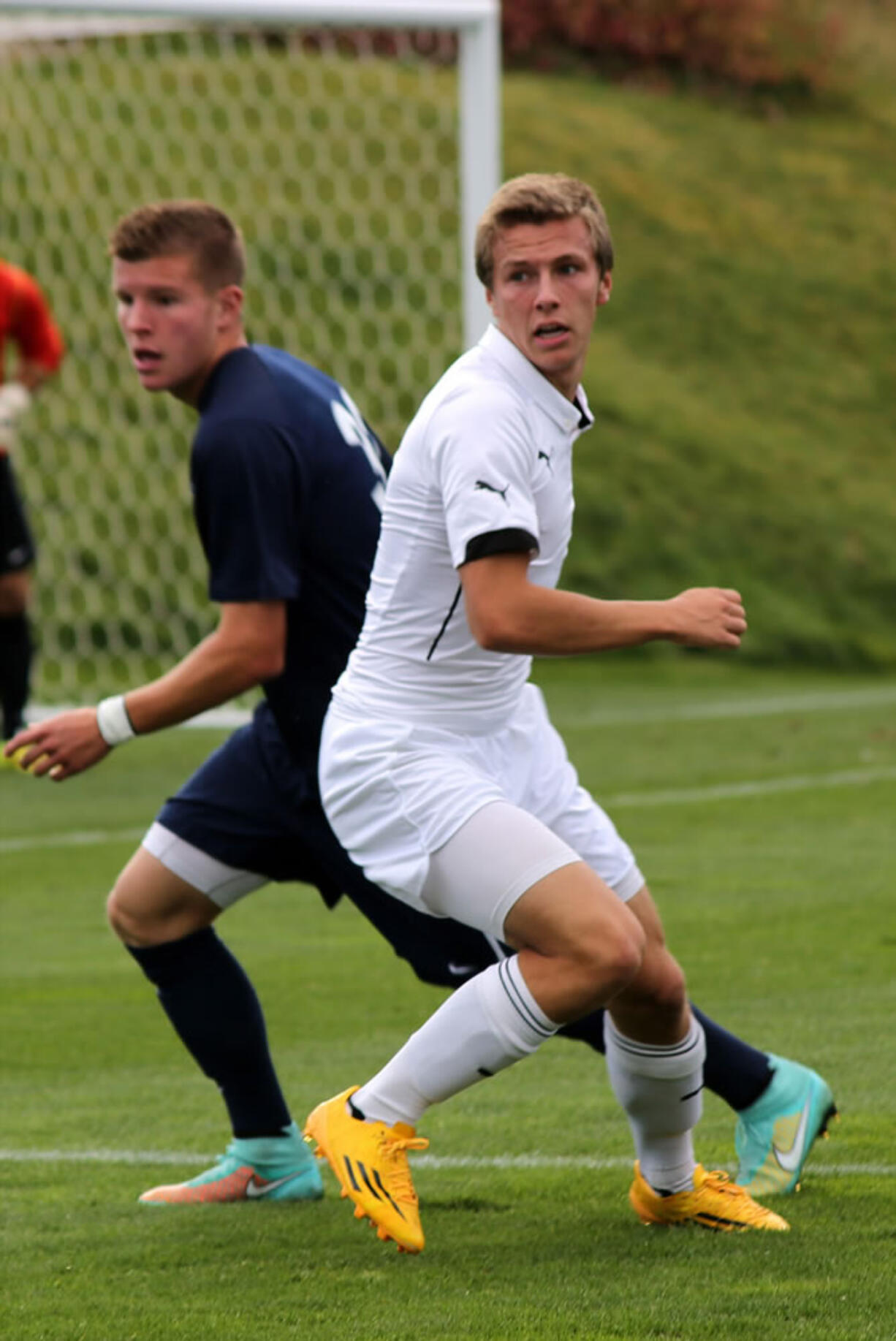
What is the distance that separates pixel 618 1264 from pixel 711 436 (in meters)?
15.3

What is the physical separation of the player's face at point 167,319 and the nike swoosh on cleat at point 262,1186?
4.86ft

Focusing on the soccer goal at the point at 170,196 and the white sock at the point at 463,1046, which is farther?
the soccer goal at the point at 170,196

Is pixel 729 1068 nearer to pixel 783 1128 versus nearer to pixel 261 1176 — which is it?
pixel 783 1128

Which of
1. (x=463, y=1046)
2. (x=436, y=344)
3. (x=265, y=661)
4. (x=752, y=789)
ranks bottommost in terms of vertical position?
(x=752, y=789)

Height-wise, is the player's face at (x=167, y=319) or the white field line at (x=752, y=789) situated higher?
the player's face at (x=167, y=319)

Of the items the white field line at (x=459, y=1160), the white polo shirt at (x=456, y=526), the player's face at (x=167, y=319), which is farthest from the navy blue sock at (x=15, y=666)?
the white polo shirt at (x=456, y=526)

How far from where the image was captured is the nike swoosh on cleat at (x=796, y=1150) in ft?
13.6

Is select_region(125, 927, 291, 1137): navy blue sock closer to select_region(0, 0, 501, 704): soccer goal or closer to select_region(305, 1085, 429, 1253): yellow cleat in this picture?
select_region(305, 1085, 429, 1253): yellow cleat

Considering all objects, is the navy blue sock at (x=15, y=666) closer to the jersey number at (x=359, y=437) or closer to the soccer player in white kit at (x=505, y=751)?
the jersey number at (x=359, y=437)

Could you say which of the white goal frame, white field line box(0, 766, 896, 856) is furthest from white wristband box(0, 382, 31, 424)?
white field line box(0, 766, 896, 856)

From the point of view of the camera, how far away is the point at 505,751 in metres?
3.86

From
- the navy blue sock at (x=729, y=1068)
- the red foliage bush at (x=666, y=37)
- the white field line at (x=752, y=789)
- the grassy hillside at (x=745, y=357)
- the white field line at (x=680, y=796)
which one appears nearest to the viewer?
the navy blue sock at (x=729, y=1068)

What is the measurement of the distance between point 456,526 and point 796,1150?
1380 millimetres

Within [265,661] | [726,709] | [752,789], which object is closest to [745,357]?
[726,709]
